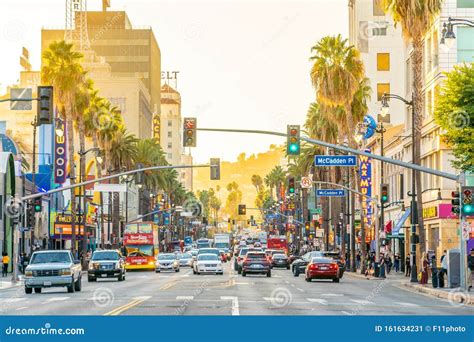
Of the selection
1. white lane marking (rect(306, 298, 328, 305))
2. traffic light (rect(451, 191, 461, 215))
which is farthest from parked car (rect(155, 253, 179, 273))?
white lane marking (rect(306, 298, 328, 305))

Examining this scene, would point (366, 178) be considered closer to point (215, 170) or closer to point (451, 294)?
point (215, 170)

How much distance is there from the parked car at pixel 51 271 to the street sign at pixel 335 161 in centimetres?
1318

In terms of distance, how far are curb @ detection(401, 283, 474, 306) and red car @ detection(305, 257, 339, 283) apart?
19.7ft

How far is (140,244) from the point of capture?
8669cm

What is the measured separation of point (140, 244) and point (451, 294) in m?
47.7

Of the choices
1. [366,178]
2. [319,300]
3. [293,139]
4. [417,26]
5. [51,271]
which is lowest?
[319,300]

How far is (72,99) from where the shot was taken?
77.6 m

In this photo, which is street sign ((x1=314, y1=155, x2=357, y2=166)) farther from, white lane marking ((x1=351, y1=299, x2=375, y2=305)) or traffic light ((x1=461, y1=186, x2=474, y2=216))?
white lane marking ((x1=351, y1=299, x2=375, y2=305))

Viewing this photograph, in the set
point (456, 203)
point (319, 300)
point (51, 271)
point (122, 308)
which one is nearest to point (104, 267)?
point (51, 271)

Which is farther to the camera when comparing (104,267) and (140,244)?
(140,244)

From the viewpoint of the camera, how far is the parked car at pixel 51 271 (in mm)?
42000

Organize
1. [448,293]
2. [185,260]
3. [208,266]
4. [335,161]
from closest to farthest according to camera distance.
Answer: [448,293], [335,161], [208,266], [185,260]

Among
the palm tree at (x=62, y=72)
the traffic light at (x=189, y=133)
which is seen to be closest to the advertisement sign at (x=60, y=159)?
the palm tree at (x=62, y=72)

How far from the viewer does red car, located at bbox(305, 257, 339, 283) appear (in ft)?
190
